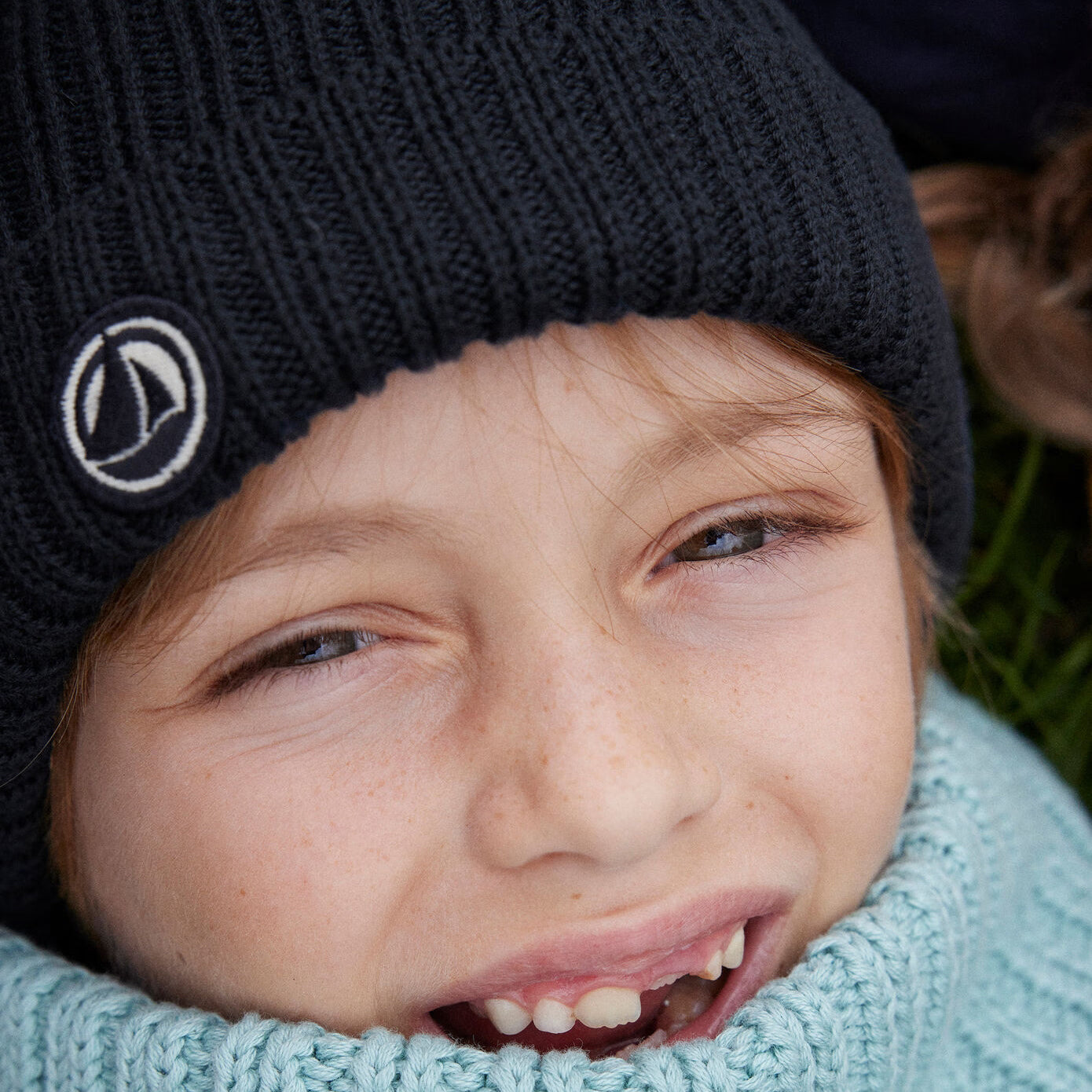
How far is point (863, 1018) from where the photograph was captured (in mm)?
1027

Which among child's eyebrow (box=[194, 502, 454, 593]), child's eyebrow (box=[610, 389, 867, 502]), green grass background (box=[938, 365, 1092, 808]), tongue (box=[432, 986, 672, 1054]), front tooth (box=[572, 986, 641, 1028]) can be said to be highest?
child's eyebrow (box=[194, 502, 454, 593])

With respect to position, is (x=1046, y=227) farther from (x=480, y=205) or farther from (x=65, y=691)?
(x=65, y=691)

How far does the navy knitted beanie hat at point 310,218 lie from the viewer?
798 mm

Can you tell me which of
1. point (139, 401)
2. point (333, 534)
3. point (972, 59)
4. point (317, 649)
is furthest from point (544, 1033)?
point (972, 59)

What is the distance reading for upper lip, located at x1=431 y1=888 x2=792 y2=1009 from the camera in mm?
915

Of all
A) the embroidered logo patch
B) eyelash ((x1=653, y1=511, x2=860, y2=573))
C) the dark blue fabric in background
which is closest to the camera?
the embroidered logo patch

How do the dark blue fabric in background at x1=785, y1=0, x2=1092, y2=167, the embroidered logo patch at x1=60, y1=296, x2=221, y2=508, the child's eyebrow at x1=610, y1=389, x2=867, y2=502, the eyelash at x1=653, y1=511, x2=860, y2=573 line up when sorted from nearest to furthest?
the embroidered logo patch at x1=60, y1=296, x2=221, y2=508, the child's eyebrow at x1=610, y1=389, x2=867, y2=502, the eyelash at x1=653, y1=511, x2=860, y2=573, the dark blue fabric in background at x1=785, y1=0, x2=1092, y2=167

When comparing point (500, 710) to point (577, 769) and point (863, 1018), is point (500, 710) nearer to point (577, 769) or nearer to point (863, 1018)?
point (577, 769)

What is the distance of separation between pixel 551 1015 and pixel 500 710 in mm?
288

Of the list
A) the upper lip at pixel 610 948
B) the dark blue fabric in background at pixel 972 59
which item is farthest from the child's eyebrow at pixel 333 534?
the dark blue fabric in background at pixel 972 59

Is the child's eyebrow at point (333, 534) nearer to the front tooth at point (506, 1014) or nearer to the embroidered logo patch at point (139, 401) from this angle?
the embroidered logo patch at point (139, 401)

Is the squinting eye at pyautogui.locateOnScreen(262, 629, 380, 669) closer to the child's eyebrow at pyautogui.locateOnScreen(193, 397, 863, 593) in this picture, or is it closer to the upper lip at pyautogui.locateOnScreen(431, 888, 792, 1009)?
the child's eyebrow at pyautogui.locateOnScreen(193, 397, 863, 593)

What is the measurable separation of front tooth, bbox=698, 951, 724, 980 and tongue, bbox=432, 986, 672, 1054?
0.09 m

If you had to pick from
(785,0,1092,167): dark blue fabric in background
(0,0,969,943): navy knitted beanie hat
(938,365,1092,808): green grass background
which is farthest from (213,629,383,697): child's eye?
(785,0,1092,167): dark blue fabric in background
